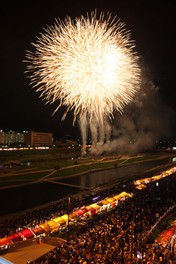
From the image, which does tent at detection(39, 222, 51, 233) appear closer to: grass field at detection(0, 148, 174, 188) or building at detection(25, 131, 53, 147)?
grass field at detection(0, 148, 174, 188)

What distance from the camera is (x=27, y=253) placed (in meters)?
14.5

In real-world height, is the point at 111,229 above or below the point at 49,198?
above

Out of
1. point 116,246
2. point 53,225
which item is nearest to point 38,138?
point 53,225

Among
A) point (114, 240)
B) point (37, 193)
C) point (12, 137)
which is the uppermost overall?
point (12, 137)

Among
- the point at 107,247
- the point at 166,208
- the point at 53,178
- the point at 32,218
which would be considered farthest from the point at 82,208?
→ the point at 53,178

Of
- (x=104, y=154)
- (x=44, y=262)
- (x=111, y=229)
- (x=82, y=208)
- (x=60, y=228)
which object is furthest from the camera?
(x=104, y=154)

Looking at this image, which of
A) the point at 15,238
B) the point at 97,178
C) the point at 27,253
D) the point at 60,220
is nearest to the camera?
the point at 27,253

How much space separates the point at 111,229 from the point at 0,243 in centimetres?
639

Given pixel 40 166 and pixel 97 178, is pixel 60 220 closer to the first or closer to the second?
pixel 97 178

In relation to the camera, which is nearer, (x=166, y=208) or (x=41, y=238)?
(x=41, y=238)

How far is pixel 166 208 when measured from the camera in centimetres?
2005

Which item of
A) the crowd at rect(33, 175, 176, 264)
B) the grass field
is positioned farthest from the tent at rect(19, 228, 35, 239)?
the grass field

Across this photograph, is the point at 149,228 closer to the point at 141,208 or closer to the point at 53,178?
the point at 141,208

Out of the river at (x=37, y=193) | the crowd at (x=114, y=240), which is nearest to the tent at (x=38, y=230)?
the crowd at (x=114, y=240)
